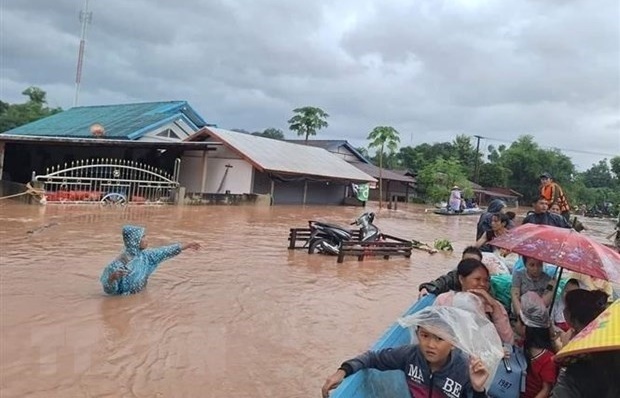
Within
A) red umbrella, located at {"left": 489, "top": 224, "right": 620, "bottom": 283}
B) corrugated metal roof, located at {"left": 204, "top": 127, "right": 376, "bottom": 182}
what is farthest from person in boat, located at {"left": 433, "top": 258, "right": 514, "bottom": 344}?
corrugated metal roof, located at {"left": 204, "top": 127, "right": 376, "bottom": 182}

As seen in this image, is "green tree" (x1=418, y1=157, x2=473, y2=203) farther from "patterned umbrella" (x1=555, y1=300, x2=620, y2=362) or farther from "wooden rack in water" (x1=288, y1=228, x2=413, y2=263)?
"patterned umbrella" (x1=555, y1=300, x2=620, y2=362)

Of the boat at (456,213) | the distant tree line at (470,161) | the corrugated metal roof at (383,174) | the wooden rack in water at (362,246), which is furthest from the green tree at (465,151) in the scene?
the wooden rack in water at (362,246)

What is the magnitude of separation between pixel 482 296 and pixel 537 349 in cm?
51

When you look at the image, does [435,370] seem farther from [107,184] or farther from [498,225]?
[107,184]

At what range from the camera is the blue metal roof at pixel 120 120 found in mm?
25297

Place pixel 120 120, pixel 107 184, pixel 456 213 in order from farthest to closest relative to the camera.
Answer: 1. pixel 456 213
2. pixel 120 120
3. pixel 107 184

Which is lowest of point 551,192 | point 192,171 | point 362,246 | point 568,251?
point 362,246

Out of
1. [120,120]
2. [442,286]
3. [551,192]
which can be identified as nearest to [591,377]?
[442,286]

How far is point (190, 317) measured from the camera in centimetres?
595

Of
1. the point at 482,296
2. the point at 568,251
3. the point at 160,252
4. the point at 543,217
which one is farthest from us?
the point at 160,252

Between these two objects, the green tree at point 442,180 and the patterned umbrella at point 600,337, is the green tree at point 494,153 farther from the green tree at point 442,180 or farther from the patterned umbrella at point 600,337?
the patterned umbrella at point 600,337

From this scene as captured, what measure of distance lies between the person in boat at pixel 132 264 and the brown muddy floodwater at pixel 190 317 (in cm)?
15

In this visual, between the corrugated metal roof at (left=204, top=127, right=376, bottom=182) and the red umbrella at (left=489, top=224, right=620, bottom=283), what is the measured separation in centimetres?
1995

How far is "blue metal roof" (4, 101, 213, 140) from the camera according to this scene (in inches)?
→ 996
